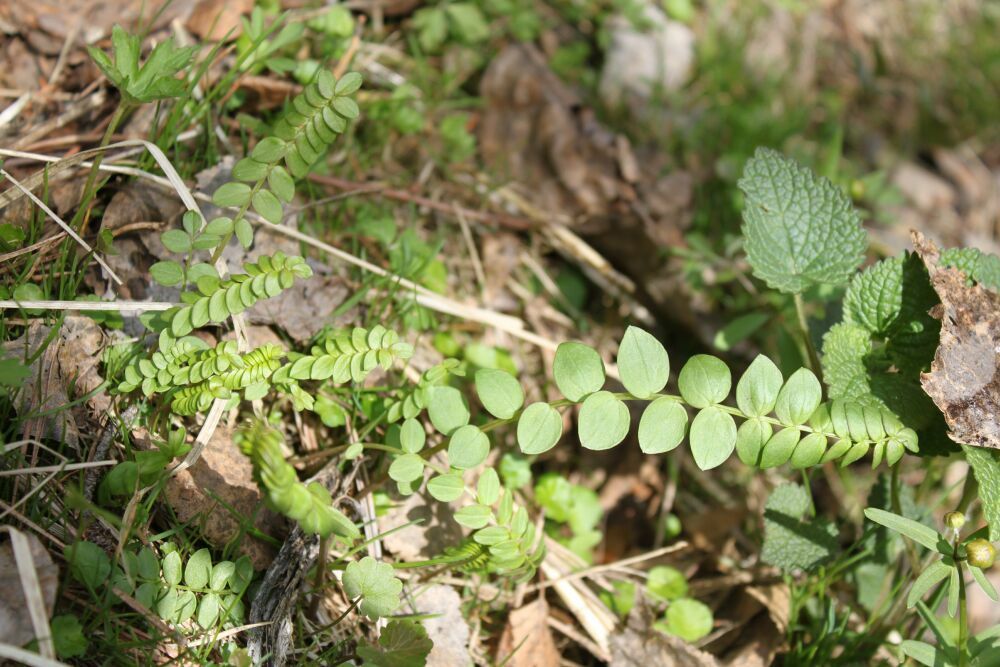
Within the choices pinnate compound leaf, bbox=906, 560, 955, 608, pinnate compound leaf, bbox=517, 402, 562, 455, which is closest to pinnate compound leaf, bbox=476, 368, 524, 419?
pinnate compound leaf, bbox=517, 402, 562, 455

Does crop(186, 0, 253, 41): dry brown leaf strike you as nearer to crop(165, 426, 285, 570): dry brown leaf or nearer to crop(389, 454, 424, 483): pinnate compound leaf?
crop(165, 426, 285, 570): dry brown leaf

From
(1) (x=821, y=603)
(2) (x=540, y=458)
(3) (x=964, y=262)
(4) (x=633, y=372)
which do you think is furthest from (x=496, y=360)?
(3) (x=964, y=262)

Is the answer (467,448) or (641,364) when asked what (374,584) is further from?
(641,364)

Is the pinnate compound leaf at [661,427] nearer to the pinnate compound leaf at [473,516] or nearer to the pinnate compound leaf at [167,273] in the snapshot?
the pinnate compound leaf at [473,516]

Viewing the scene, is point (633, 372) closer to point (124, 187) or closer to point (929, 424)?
point (929, 424)

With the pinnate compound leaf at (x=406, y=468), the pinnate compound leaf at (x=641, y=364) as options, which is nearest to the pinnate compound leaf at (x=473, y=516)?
the pinnate compound leaf at (x=406, y=468)

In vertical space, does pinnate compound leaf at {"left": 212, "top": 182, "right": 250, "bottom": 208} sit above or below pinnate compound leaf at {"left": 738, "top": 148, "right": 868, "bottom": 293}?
above

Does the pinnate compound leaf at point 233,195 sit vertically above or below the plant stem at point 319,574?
above
